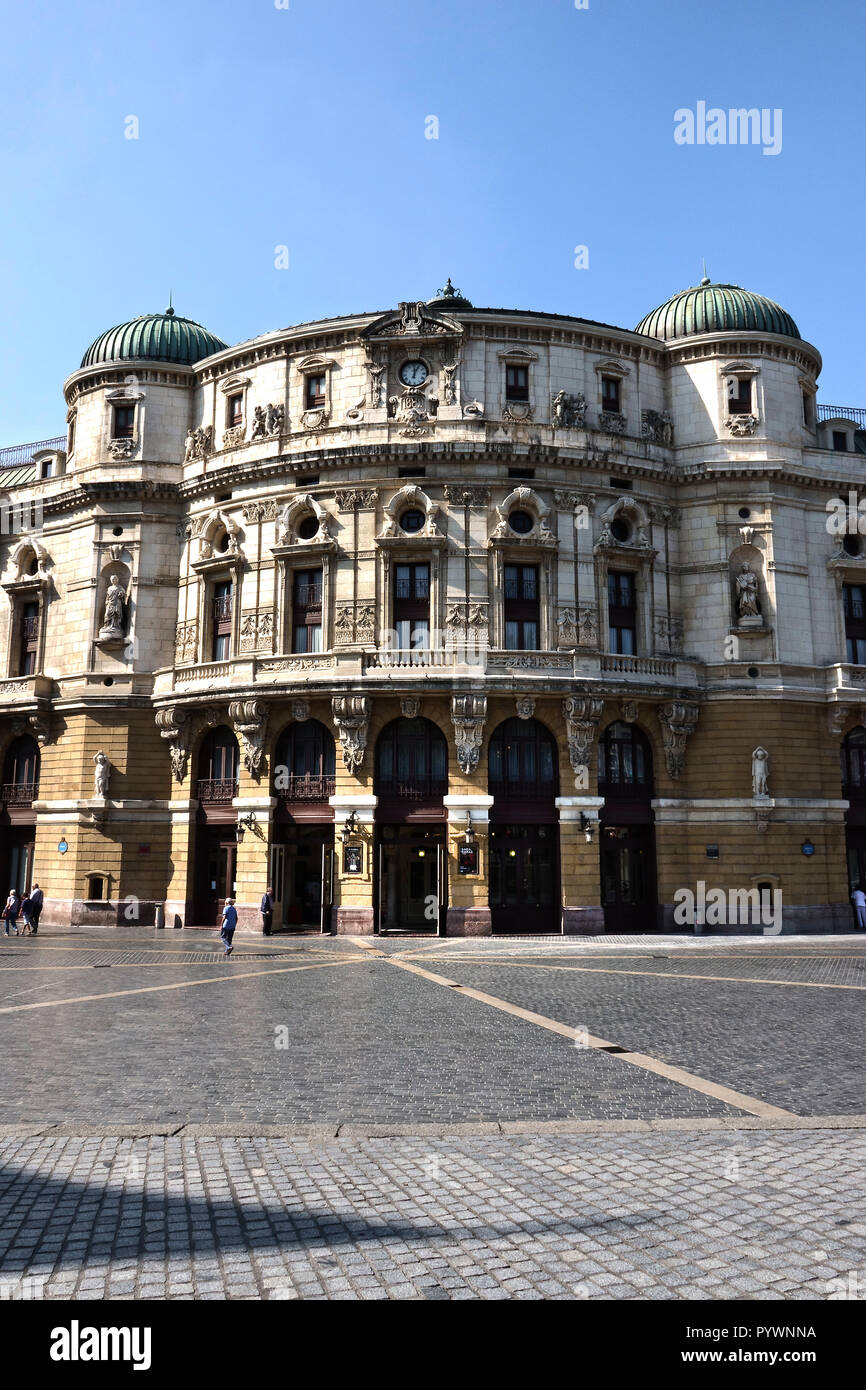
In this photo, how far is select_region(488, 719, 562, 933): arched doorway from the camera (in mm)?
39812

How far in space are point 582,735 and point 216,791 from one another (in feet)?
53.6

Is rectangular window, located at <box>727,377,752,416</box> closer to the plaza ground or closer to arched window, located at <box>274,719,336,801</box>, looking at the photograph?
arched window, located at <box>274,719,336,801</box>

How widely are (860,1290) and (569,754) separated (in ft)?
110

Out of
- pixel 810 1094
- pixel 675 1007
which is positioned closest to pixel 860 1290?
pixel 810 1094

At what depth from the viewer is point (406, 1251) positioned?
296 inches

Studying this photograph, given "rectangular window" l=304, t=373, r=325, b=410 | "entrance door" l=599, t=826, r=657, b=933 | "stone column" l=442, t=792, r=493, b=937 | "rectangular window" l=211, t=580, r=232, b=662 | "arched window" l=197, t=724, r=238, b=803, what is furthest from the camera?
"rectangular window" l=211, t=580, r=232, b=662

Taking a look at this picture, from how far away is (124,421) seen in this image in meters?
48.4

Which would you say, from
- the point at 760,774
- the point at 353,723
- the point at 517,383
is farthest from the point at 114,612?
the point at 760,774

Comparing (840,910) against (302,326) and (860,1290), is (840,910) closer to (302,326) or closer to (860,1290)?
(302,326)

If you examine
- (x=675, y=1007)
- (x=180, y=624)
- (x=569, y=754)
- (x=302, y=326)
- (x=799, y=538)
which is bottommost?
(x=675, y=1007)

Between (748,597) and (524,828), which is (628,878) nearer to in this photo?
(524,828)

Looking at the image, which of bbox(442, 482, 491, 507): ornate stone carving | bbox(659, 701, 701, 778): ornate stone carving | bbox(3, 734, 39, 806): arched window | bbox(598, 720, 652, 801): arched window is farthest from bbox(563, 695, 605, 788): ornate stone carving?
bbox(3, 734, 39, 806): arched window

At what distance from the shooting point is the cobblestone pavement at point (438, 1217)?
273 inches

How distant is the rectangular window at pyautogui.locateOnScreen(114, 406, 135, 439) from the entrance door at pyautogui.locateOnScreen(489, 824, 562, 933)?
2690 centimetres
